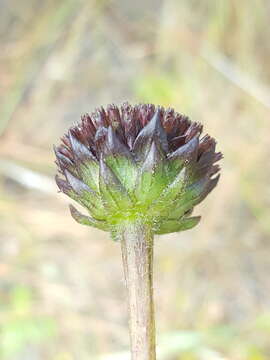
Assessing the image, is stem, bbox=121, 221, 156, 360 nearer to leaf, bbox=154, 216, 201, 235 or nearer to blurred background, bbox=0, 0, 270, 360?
leaf, bbox=154, 216, 201, 235

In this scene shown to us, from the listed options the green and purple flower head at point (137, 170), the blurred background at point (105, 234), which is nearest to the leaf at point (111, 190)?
the green and purple flower head at point (137, 170)

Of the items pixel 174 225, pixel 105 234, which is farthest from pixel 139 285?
pixel 105 234

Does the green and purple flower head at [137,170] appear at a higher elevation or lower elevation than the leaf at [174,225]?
higher

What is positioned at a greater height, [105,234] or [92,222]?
[105,234]

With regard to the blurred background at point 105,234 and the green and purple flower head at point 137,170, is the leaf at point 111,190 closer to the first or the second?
the green and purple flower head at point 137,170

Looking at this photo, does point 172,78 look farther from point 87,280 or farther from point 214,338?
point 214,338

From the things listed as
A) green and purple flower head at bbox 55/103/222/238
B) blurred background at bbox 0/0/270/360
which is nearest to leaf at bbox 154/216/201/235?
green and purple flower head at bbox 55/103/222/238

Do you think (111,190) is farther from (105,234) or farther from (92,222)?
(105,234)
